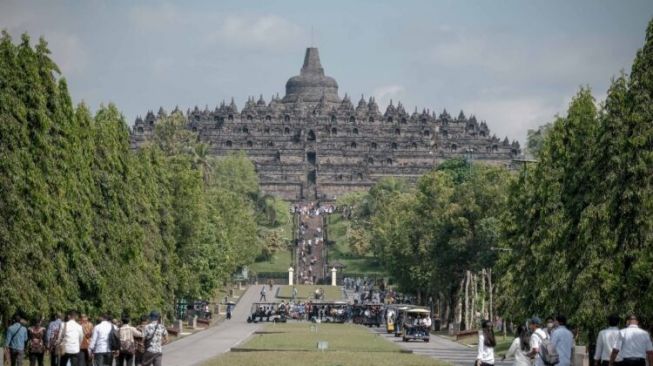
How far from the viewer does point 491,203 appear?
285 feet

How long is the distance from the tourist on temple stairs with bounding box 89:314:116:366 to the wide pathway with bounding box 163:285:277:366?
1143cm

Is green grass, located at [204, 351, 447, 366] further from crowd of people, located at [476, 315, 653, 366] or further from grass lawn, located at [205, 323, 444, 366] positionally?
crowd of people, located at [476, 315, 653, 366]

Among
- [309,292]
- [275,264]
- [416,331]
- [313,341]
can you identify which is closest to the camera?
[313,341]

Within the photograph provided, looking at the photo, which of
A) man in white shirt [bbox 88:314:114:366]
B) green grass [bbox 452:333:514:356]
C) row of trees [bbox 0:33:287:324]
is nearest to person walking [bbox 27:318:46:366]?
man in white shirt [bbox 88:314:114:366]

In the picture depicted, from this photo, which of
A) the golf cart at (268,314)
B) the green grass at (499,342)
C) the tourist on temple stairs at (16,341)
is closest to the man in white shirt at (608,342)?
the tourist on temple stairs at (16,341)

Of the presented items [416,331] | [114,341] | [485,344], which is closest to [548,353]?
[485,344]

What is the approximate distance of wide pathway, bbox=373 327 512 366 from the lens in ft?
178

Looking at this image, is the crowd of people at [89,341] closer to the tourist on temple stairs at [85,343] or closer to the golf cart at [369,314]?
the tourist on temple stairs at [85,343]

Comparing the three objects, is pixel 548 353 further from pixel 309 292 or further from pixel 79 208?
pixel 309 292

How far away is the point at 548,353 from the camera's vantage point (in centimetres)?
3109

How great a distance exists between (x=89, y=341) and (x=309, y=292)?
9473 cm

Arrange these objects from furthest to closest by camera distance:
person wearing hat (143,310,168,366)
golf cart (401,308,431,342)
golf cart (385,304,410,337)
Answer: golf cart (385,304,410,337) → golf cart (401,308,431,342) → person wearing hat (143,310,168,366)

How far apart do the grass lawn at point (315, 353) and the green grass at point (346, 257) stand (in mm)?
76865

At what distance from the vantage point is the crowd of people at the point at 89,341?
3478cm
